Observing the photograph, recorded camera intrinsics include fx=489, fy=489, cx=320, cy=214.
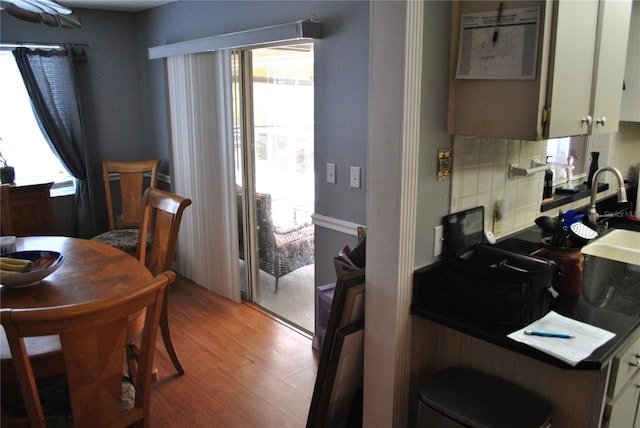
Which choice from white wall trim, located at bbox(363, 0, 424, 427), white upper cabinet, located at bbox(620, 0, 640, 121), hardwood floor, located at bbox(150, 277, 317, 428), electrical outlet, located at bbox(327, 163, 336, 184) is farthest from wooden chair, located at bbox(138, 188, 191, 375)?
white upper cabinet, located at bbox(620, 0, 640, 121)

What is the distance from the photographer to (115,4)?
13.1 feet

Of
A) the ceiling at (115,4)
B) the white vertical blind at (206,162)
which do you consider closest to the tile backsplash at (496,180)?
the white vertical blind at (206,162)

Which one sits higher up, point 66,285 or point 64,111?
point 64,111

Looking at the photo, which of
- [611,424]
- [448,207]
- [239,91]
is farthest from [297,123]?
[611,424]

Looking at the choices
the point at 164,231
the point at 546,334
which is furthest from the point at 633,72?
the point at 164,231

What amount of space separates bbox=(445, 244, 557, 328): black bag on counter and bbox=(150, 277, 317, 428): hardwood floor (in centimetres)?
119

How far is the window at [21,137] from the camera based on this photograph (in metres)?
3.96

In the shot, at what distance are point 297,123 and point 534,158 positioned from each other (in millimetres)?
2176

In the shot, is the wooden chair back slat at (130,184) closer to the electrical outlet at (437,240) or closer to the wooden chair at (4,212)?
the wooden chair at (4,212)

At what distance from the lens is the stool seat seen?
1461 millimetres

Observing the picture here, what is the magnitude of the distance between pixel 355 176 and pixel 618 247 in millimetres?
1376

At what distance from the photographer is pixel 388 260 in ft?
5.36

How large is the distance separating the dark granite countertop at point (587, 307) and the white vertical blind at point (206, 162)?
210cm

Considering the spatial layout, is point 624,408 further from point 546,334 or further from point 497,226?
point 497,226
